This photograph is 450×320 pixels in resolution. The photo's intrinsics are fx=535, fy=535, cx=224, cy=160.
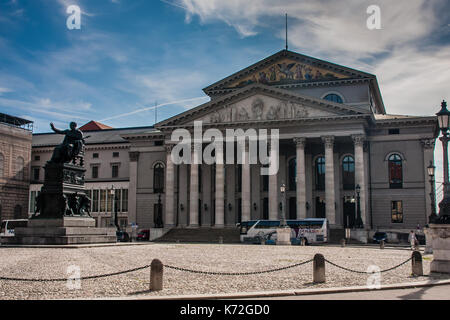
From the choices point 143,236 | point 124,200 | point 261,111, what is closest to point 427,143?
point 261,111

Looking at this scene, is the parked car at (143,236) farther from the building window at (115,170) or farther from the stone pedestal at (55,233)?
the stone pedestal at (55,233)

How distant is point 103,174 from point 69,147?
49463 mm

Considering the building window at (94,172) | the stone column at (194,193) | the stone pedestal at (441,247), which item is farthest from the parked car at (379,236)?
the building window at (94,172)

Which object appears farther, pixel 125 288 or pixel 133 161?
pixel 133 161

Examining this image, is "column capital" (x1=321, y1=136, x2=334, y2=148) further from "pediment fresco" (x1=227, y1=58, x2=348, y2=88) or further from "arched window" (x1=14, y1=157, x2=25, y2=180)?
"arched window" (x1=14, y1=157, x2=25, y2=180)

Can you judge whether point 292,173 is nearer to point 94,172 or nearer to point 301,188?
point 301,188

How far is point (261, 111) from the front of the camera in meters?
57.9

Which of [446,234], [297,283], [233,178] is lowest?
[297,283]

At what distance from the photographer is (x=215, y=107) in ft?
196

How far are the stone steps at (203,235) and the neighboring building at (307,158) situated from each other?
5.95 feet

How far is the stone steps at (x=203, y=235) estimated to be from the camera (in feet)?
179
